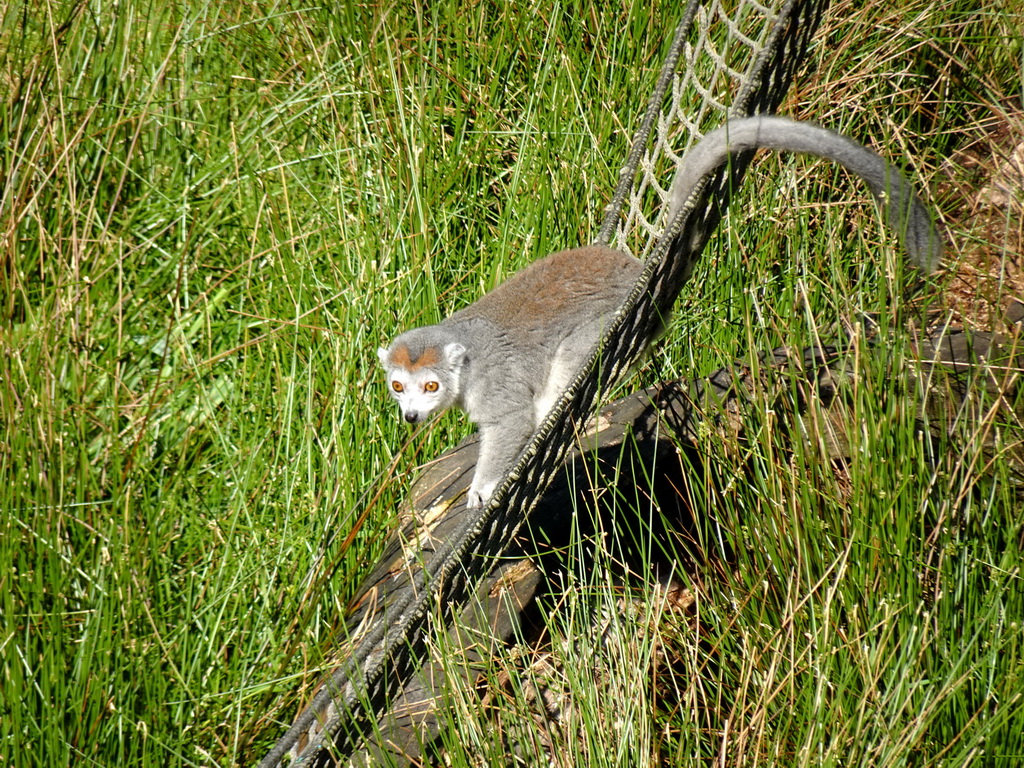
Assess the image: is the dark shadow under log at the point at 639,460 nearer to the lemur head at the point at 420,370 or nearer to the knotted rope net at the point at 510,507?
the knotted rope net at the point at 510,507

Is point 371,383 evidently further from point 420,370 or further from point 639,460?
point 639,460

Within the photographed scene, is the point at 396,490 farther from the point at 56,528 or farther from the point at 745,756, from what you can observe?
the point at 745,756

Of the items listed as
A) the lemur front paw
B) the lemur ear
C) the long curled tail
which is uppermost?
the long curled tail

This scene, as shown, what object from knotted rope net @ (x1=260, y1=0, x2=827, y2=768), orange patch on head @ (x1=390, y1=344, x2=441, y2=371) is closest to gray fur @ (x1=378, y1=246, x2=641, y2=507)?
orange patch on head @ (x1=390, y1=344, x2=441, y2=371)

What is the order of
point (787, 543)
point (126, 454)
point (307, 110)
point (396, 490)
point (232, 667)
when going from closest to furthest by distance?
point (787, 543), point (232, 667), point (126, 454), point (396, 490), point (307, 110)

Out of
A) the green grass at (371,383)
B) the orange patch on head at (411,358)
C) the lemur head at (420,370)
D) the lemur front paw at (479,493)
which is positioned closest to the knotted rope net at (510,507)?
the lemur front paw at (479,493)

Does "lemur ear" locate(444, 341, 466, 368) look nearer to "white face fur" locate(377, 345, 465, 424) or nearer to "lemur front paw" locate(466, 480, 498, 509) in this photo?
"white face fur" locate(377, 345, 465, 424)

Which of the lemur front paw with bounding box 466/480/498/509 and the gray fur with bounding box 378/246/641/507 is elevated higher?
the gray fur with bounding box 378/246/641/507

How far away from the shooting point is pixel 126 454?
352cm

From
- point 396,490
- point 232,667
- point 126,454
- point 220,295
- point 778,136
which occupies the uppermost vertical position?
point 778,136

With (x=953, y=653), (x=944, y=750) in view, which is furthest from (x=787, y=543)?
(x=944, y=750)

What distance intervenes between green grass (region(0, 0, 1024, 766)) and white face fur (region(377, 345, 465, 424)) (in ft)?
0.43

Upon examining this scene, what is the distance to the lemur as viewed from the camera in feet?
12.6

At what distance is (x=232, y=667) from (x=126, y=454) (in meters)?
0.89
